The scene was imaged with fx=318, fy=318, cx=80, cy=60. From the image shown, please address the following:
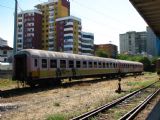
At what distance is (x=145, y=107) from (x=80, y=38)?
114470 millimetres

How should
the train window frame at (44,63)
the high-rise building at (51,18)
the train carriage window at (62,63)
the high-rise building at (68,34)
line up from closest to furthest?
the train window frame at (44,63)
the train carriage window at (62,63)
the high-rise building at (68,34)
the high-rise building at (51,18)

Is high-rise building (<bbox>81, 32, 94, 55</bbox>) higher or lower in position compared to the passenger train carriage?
higher

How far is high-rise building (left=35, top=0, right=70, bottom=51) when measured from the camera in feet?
424

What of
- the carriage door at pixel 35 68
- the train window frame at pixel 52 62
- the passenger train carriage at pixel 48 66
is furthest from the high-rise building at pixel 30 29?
the carriage door at pixel 35 68

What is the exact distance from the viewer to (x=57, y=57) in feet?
84.5

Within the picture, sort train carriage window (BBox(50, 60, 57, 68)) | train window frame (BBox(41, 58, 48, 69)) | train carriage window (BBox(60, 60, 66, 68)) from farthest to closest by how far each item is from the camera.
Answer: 1. train carriage window (BBox(60, 60, 66, 68))
2. train carriage window (BBox(50, 60, 57, 68))
3. train window frame (BBox(41, 58, 48, 69))

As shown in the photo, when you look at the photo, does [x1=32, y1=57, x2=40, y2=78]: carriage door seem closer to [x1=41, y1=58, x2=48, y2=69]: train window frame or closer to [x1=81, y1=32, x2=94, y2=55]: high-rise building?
[x1=41, y1=58, x2=48, y2=69]: train window frame

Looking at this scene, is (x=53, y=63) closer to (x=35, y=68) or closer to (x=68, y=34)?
Result: (x=35, y=68)

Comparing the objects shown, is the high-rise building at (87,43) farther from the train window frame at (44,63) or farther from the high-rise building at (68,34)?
the train window frame at (44,63)

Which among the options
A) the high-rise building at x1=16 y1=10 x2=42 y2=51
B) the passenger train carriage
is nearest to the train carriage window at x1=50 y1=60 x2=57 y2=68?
the passenger train carriage

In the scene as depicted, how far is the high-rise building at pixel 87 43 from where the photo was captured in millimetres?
132125

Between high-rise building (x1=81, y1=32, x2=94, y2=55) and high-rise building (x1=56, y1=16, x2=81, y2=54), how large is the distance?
215 inches

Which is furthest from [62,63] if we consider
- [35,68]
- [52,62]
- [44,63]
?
[35,68]

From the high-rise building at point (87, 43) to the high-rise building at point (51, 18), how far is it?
37.7ft
